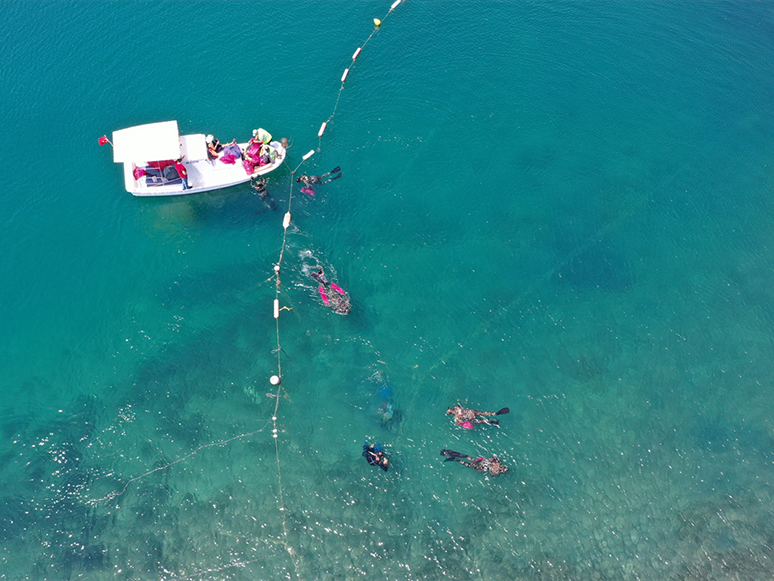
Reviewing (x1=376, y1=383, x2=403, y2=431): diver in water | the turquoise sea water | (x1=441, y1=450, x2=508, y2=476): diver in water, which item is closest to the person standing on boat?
the turquoise sea water

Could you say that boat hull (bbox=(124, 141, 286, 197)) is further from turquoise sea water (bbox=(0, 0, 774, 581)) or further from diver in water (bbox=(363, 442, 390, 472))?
diver in water (bbox=(363, 442, 390, 472))

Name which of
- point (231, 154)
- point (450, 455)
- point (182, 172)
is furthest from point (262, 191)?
point (450, 455)

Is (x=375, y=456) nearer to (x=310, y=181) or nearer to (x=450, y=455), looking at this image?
(x=450, y=455)

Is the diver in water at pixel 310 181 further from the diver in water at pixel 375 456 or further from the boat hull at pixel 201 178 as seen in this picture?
the diver in water at pixel 375 456

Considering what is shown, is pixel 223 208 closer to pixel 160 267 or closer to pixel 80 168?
pixel 160 267

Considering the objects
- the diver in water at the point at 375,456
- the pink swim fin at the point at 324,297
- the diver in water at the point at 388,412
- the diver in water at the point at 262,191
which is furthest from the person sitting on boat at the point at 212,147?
the diver in water at the point at 375,456

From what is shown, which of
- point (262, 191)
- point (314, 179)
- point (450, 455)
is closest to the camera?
point (450, 455)

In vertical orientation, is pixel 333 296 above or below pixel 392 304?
above
